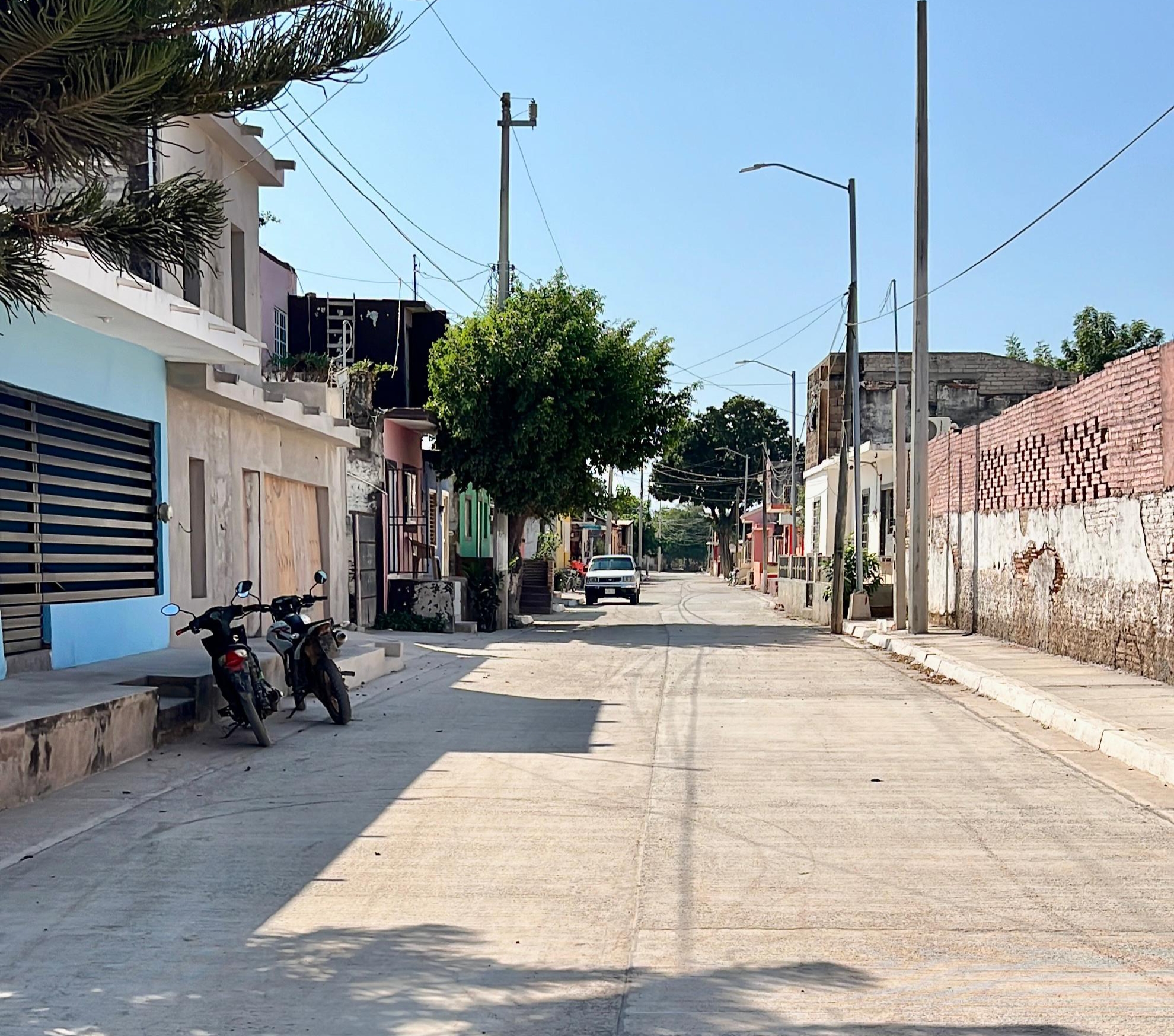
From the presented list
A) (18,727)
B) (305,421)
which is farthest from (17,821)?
(305,421)

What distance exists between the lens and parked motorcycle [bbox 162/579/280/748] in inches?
441

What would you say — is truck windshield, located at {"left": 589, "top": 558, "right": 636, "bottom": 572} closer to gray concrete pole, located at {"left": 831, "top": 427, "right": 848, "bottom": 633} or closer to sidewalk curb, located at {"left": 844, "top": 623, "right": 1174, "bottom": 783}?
gray concrete pole, located at {"left": 831, "top": 427, "right": 848, "bottom": 633}

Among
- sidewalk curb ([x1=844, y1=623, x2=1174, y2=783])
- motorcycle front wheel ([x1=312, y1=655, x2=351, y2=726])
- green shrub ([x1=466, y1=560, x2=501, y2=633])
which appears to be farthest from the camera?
green shrub ([x1=466, y1=560, x2=501, y2=633])

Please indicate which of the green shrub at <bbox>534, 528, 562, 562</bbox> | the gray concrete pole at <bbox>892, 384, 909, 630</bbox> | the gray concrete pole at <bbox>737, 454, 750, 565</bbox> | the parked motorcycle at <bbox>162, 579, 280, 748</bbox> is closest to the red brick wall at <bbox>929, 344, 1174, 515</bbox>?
the gray concrete pole at <bbox>892, 384, 909, 630</bbox>

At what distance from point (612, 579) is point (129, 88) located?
44662 millimetres

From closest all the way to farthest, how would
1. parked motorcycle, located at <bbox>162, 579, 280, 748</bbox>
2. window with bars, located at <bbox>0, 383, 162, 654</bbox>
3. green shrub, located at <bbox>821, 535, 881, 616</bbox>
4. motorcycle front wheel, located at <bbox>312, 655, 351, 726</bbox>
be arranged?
parked motorcycle, located at <bbox>162, 579, 280, 748</bbox>
window with bars, located at <bbox>0, 383, 162, 654</bbox>
motorcycle front wheel, located at <bbox>312, 655, 351, 726</bbox>
green shrub, located at <bbox>821, 535, 881, 616</bbox>

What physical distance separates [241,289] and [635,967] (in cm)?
1533

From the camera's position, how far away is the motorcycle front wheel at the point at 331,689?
41.7 feet

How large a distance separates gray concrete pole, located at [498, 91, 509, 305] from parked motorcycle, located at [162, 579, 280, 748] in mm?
20683

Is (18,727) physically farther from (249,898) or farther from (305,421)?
(305,421)

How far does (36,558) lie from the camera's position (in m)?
13.0

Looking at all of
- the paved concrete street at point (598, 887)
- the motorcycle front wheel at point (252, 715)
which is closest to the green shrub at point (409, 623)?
the paved concrete street at point (598, 887)

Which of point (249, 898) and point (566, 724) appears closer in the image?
point (249, 898)

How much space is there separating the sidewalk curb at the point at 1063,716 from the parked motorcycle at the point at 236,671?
6906 millimetres
